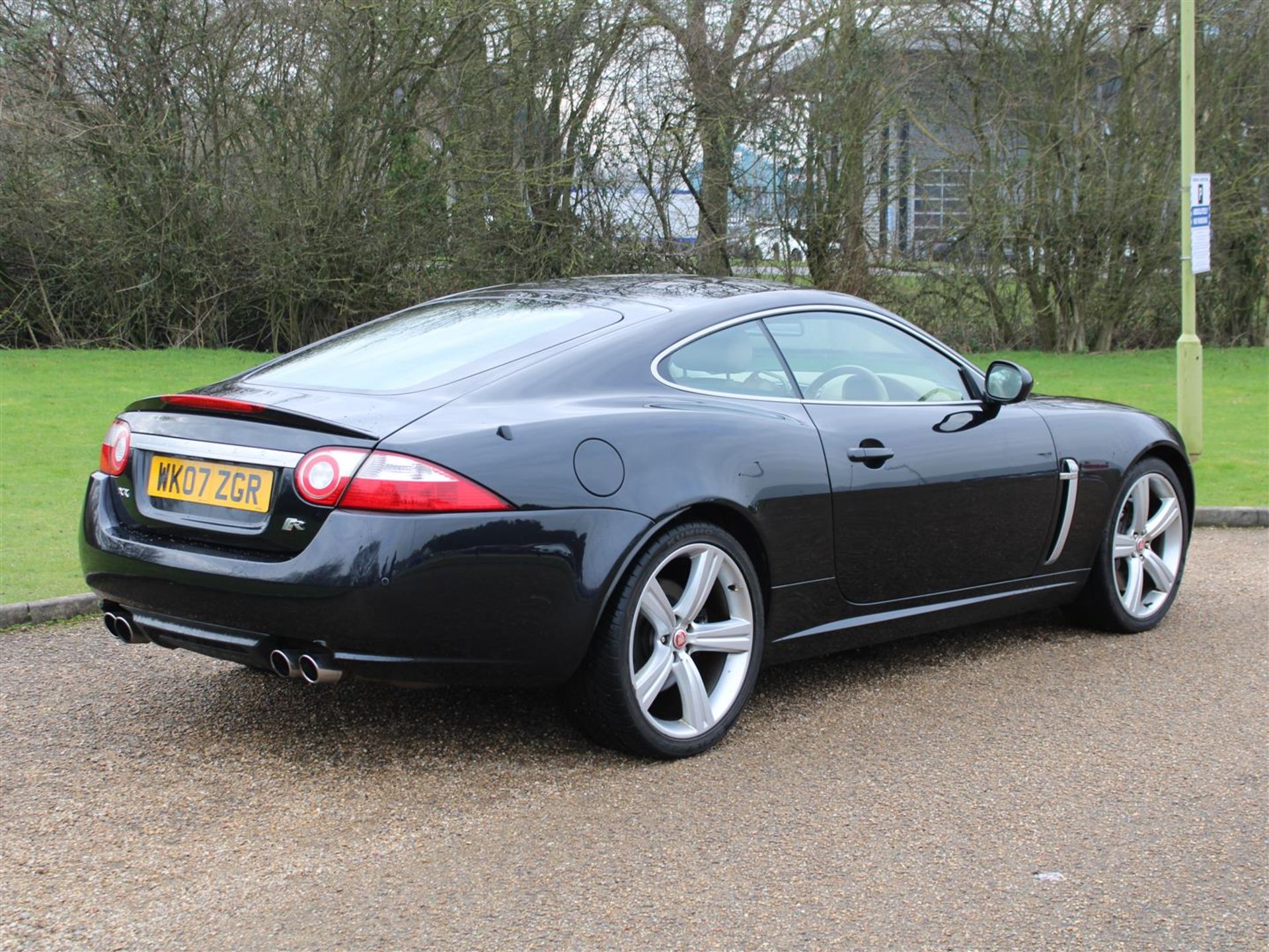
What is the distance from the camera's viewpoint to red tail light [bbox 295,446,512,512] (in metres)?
3.84

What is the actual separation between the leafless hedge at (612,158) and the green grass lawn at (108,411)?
3.64 ft

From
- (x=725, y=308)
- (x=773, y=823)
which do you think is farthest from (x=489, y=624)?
(x=725, y=308)

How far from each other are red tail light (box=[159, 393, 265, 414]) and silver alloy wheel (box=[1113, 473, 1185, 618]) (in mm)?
3615

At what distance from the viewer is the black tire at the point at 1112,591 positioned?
19.6 ft

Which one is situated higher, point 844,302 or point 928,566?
point 844,302

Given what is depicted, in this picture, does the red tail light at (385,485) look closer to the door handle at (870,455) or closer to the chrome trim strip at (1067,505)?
the door handle at (870,455)

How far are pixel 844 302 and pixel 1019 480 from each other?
94 centimetres

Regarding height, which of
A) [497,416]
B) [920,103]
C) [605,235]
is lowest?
[497,416]

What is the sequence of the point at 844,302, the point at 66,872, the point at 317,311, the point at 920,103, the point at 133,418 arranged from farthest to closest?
the point at 920,103
the point at 317,311
the point at 844,302
the point at 133,418
the point at 66,872

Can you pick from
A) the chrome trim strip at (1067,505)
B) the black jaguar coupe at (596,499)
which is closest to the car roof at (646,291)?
the black jaguar coupe at (596,499)

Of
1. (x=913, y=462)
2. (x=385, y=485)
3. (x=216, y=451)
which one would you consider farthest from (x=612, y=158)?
(x=385, y=485)

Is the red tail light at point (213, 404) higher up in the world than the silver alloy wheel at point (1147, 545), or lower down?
higher up

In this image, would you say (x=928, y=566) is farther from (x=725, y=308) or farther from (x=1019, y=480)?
(x=725, y=308)

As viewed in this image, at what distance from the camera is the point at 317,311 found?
1991 cm
